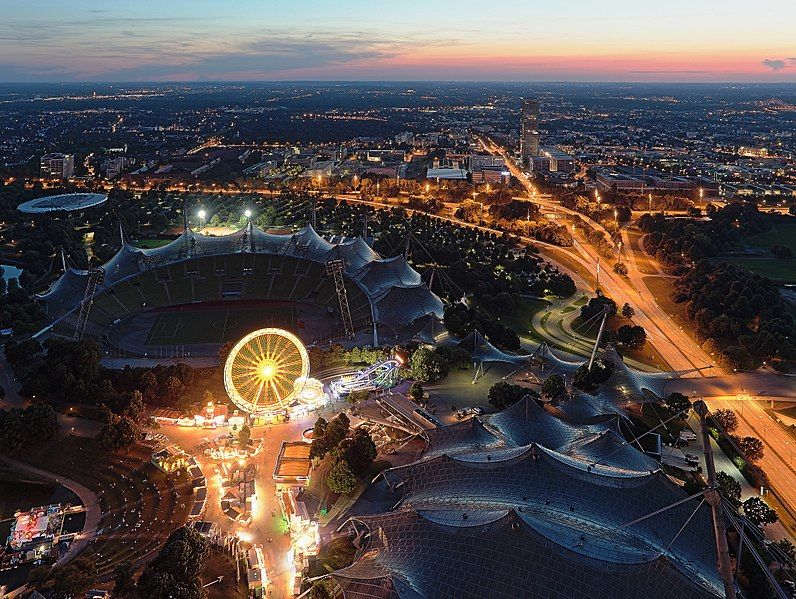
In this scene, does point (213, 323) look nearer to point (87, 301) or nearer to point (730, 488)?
point (87, 301)

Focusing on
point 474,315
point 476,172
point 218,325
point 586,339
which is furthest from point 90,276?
point 476,172

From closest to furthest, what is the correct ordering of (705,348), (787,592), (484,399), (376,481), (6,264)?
(787,592) → (376,481) → (484,399) → (705,348) → (6,264)

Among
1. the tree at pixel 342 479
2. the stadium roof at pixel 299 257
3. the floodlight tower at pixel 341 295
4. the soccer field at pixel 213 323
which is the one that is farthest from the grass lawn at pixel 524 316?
the tree at pixel 342 479

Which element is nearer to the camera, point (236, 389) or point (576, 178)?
point (236, 389)

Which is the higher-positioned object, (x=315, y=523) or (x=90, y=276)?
(x=90, y=276)

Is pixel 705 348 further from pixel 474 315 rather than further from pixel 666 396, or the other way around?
pixel 474 315

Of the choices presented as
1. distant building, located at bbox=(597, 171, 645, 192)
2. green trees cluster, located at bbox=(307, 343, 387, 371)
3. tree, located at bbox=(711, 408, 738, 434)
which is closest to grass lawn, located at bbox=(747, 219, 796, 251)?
distant building, located at bbox=(597, 171, 645, 192)

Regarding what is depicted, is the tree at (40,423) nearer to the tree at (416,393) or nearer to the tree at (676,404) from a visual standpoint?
the tree at (416,393)
